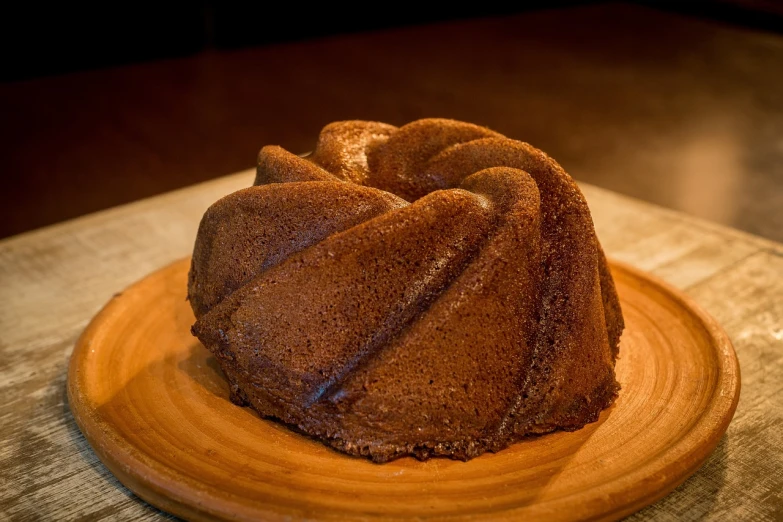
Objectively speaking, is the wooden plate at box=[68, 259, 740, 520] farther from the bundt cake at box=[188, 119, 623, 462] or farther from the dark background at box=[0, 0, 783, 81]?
the dark background at box=[0, 0, 783, 81]

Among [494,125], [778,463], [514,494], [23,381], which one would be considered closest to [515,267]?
[514,494]

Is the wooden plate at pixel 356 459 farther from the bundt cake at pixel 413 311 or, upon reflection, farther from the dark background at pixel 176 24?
the dark background at pixel 176 24

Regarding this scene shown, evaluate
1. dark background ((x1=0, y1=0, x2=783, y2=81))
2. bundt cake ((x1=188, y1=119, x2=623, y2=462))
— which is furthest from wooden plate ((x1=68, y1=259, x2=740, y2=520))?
dark background ((x1=0, y1=0, x2=783, y2=81))

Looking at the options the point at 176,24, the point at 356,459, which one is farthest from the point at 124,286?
the point at 176,24

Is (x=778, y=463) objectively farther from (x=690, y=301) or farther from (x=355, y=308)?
(x=355, y=308)

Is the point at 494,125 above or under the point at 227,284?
under

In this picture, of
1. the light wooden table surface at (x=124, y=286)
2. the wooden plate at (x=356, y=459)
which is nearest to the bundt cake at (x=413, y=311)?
the wooden plate at (x=356, y=459)
